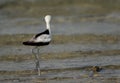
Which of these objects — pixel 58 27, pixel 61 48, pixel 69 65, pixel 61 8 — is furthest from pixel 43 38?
pixel 61 8

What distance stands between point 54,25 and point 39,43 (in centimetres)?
1211

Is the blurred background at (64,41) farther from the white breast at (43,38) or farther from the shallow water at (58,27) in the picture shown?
the white breast at (43,38)

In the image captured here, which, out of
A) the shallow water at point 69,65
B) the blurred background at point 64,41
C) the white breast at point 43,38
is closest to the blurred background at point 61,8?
the blurred background at point 64,41

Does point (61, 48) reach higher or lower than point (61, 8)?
lower

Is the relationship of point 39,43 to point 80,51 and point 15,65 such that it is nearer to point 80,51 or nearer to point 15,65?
point 15,65

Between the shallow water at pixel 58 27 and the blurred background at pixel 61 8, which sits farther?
the blurred background at pixel 61 8

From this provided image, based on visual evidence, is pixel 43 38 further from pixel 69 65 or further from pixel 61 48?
pixel 61 48

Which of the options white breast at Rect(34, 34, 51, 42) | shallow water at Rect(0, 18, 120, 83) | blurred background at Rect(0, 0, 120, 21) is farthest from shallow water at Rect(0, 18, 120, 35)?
white breast at Rect(34, 34, 51, 42)

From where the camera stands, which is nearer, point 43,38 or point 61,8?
point 43,38

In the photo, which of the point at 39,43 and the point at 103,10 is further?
the point at 103,10

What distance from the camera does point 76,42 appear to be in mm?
20594

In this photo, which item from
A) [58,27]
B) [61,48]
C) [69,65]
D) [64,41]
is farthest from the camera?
[58,27]

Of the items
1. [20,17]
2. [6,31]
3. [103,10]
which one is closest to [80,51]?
[6,31]

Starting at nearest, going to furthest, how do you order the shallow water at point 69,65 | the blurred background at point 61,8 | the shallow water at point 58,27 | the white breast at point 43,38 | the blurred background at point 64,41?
the shallow water at point 69,65, the blurred background at point 64,41, the white breast at point 43,38, the shallow water at point 58,27, the blurred background at point 61,8
